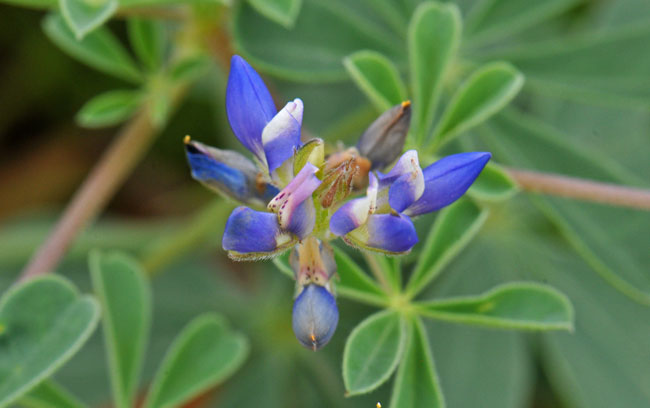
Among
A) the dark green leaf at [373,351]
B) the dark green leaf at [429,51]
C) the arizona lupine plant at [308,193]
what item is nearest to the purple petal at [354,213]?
the arizona lupine plant at [308,193]

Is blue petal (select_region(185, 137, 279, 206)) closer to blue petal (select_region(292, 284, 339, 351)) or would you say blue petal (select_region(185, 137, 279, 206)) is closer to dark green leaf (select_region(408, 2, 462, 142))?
blue petal (select_region(292, 284, 339, 351))

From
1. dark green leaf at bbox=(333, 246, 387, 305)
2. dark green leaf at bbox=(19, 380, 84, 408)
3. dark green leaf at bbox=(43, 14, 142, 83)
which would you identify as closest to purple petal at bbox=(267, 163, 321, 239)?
dark green leaf at bbox=(333, 246, 387, 305)

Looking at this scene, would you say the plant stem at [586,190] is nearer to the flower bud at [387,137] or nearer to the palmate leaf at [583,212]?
the palmate leaf at [583,212]

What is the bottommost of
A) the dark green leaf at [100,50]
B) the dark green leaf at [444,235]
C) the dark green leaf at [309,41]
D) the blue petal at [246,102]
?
the dark green leaf at [444,235]

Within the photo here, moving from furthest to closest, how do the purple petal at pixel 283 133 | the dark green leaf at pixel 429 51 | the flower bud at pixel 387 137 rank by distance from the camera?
the dark green leaf at pixel 429 51, the flower bud at pixel 387 137, the purple petal at pixel 283 133

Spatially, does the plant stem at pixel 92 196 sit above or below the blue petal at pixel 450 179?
above

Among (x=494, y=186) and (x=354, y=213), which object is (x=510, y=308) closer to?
(x=494, y=186)

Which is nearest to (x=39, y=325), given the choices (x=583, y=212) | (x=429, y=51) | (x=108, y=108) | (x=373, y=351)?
(x=108, y=108)
